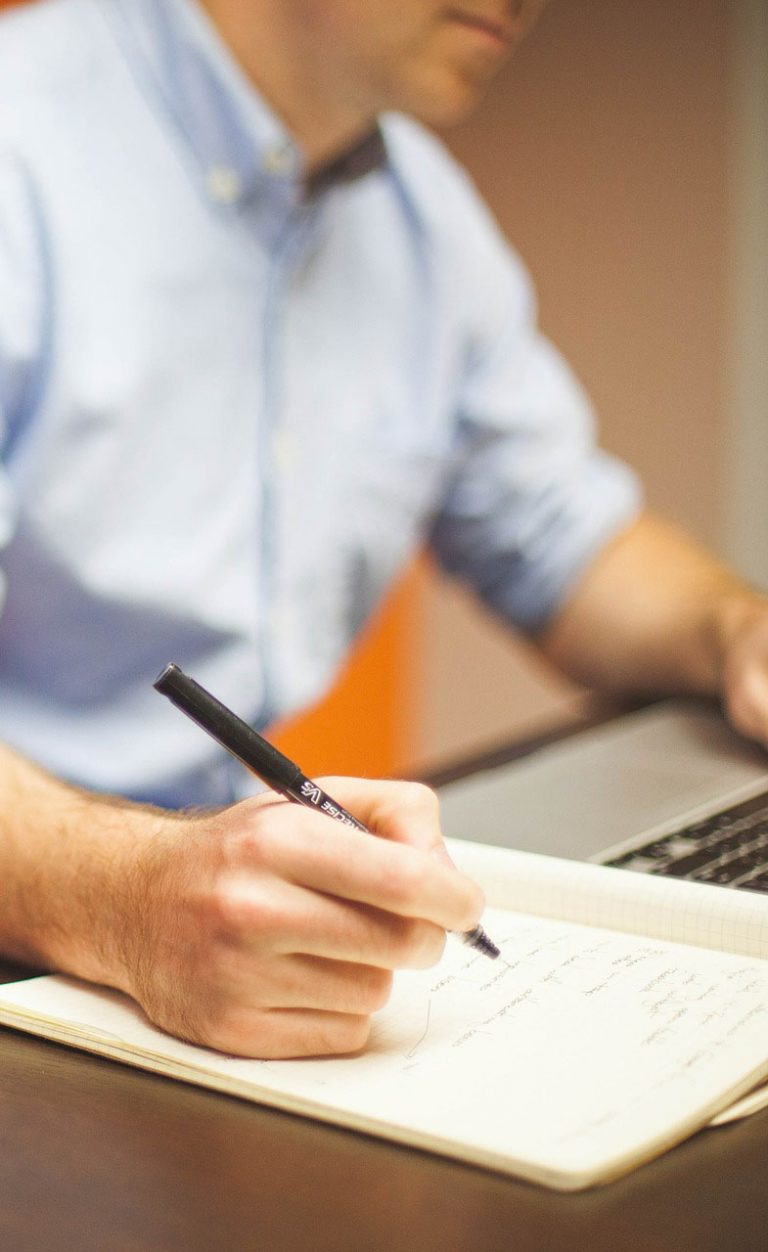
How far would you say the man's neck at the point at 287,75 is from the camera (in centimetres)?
102

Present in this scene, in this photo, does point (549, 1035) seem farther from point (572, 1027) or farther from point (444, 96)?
point (444, 96)

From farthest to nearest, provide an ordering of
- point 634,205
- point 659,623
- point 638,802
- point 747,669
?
point 634,205 → point 659,623 → point 747,669 → point 638,802

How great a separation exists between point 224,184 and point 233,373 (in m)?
0.14

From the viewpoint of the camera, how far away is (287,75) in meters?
1.04

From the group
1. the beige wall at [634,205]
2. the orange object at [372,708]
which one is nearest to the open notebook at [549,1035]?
the orange object at [372,708]

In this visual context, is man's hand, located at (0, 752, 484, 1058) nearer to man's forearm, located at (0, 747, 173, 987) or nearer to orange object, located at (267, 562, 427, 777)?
man's forearm, located at (0, 747, 173, 987)

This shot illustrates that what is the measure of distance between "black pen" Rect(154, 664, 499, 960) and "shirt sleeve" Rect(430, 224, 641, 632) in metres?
0.81

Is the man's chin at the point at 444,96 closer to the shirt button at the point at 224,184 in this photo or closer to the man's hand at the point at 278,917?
the shirt button at the point at 224,184

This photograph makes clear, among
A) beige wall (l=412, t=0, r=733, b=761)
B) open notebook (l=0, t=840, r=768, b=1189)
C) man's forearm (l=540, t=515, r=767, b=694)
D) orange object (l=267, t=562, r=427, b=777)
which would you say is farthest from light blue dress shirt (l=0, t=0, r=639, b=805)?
beige wall (l=412, t=0, r=733, b=761)

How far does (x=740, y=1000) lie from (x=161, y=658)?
1.98ft

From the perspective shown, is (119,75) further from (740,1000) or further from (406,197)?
(740,1000)

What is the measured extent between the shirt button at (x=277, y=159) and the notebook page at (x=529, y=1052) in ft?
2.21

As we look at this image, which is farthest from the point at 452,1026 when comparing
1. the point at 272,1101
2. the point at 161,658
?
the point at 161,658

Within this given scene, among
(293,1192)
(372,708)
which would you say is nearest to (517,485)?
(293,1192)
